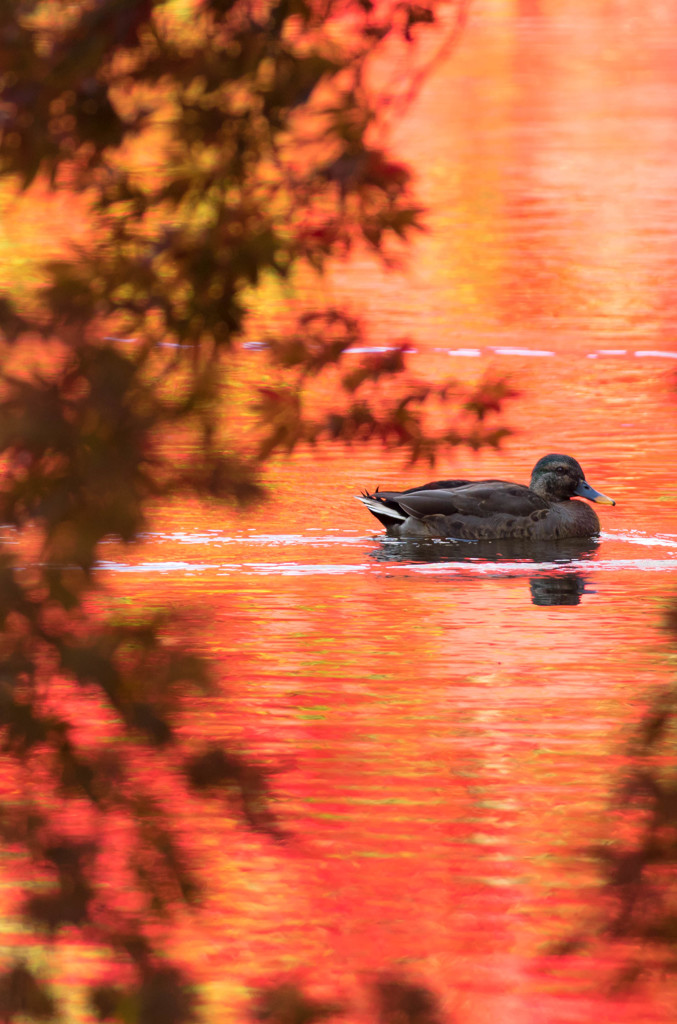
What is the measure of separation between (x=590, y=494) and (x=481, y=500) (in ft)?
2.14

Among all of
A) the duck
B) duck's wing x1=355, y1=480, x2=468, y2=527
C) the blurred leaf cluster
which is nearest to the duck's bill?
the duck

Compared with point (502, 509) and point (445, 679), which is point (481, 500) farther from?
point (445, 679)

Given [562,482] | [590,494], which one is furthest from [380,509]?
[590,494]

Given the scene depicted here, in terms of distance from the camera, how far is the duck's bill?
1165 cm

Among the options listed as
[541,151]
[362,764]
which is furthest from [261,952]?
[541,151]

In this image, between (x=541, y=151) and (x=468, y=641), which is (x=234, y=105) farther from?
(x=541, y=151)

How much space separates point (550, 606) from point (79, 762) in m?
5.00

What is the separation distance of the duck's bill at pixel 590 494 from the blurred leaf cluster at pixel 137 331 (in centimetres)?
567

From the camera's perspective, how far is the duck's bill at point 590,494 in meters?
11.6

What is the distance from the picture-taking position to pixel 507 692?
8.36 m

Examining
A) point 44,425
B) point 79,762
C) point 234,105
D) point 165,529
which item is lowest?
point 165,529

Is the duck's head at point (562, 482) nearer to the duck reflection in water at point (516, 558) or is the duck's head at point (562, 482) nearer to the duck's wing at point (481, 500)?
the duck's wing at point (481, 500)

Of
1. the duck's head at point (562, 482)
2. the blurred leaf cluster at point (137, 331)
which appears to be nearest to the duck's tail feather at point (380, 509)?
the duck's head at point (562, 482)

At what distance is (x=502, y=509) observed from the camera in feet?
38.4
